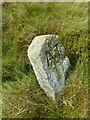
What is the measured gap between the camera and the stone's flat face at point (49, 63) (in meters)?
5.58

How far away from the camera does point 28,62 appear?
646 centimetres

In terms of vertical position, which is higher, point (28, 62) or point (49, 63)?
point (49, 63)

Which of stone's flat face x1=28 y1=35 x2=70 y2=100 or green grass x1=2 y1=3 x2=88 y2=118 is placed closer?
stone's flat face x1=28 y1=35 x2=70 y2=100

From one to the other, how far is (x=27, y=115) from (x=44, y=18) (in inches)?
71.2

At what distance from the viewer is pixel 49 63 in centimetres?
574

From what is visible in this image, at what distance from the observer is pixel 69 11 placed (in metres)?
7.14

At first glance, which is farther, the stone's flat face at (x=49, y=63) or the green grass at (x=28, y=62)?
the green grass at (x=28, y=62)

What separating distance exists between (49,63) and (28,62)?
0.77 meters

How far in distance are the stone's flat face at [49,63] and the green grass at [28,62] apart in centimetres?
11

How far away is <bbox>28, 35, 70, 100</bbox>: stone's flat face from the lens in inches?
220

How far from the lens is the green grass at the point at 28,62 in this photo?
575cm

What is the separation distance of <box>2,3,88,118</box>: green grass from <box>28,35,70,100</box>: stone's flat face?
0.35 feet

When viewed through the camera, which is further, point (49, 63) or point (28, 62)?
point (28, 62)

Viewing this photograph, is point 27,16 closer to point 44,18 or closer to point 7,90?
point 44,18
